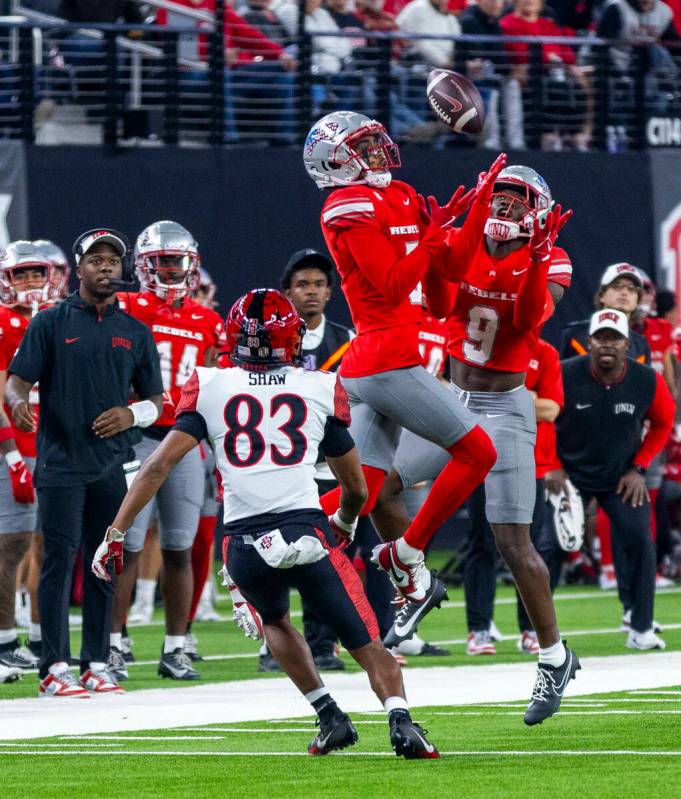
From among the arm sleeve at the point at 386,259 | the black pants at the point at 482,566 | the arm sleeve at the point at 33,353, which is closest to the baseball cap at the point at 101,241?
the arm sleeve at the point at 33,353

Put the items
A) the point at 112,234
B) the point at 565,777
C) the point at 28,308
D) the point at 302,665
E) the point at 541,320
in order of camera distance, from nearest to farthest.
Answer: the point at 565,777
the point at 302,665
the point at 541,320
the point at 112,234
the point at 28,308

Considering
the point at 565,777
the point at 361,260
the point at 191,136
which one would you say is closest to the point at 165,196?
the point at 191,136

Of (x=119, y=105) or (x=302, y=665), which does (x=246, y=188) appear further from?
(x=302, y=665)

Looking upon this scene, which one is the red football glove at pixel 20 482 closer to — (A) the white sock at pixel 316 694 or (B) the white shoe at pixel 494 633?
(B) the white shoe at pixel 494 633

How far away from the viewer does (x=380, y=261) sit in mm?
→ 8203

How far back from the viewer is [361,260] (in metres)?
8.22

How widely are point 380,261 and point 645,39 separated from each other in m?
10.9

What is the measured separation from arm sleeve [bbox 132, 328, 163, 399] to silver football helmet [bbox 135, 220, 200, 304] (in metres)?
1.04

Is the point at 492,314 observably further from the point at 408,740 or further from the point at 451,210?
the point at 408,740

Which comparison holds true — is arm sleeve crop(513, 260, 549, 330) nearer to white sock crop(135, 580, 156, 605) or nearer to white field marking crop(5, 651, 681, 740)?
white field marking crop(5, 651, 681, 740)

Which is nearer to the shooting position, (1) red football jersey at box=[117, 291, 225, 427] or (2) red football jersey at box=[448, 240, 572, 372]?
(2) red football jersey at box=[448, 240, 572, 372]

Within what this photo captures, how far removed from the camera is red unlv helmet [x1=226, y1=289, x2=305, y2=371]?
23.3ft

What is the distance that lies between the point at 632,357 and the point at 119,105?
5.93 meters

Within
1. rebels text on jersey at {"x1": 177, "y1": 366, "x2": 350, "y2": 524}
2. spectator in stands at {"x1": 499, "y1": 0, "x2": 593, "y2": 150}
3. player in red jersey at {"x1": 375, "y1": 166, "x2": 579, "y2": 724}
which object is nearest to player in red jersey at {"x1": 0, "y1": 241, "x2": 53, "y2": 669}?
player in red jersey at {"x1": 375, "y1": 166, "x2": 579, "y2": 724}
